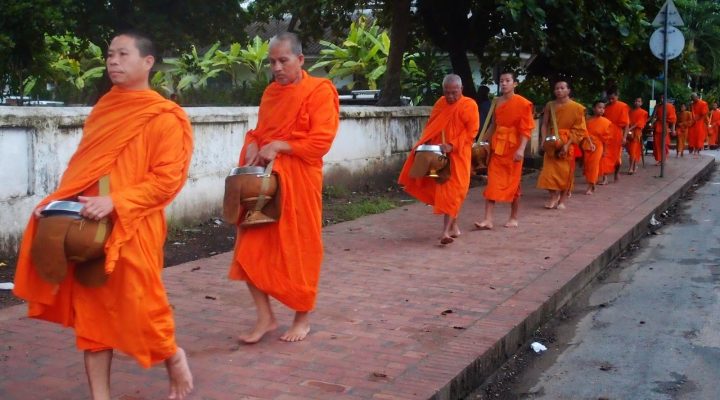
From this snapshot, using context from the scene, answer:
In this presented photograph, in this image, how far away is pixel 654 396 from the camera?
16.2 feet

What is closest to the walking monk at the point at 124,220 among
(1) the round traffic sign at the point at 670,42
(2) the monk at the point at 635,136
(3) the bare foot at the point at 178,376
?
(3) the bare foot at the point at 178,376

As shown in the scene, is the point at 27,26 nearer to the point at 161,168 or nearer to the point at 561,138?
the point at 561,138

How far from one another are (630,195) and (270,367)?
1012cm

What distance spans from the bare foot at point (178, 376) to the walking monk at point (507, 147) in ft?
20.5

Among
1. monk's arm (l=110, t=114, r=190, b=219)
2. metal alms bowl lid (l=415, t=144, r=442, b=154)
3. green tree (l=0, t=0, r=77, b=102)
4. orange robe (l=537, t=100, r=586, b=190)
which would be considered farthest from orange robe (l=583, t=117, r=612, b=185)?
monk's arm (l=110, t=114, r=190, b=219)

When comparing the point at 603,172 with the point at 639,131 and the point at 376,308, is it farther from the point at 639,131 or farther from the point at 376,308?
the point at 376,308

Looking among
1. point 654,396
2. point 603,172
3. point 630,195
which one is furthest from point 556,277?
point 603,172

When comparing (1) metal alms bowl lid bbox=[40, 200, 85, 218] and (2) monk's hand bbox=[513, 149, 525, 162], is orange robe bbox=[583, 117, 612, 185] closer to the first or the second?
(2) monk's hand bbox=[513, 149, 525, 162]

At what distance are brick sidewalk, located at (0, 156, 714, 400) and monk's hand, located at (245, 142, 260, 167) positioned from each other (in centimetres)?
104

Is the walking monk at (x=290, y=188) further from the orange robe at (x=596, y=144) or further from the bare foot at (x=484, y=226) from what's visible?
the orange robe at (x=596, y=144)

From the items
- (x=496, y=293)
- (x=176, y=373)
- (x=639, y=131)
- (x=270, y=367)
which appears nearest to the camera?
(x=176, y=373)

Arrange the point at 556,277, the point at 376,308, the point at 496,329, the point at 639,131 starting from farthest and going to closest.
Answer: the point at 639,131, the point at 556,277, the point at 376,308, the point at 496,329

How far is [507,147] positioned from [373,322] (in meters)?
4.80

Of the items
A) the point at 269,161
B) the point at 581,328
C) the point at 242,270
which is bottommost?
the point at 581,328
